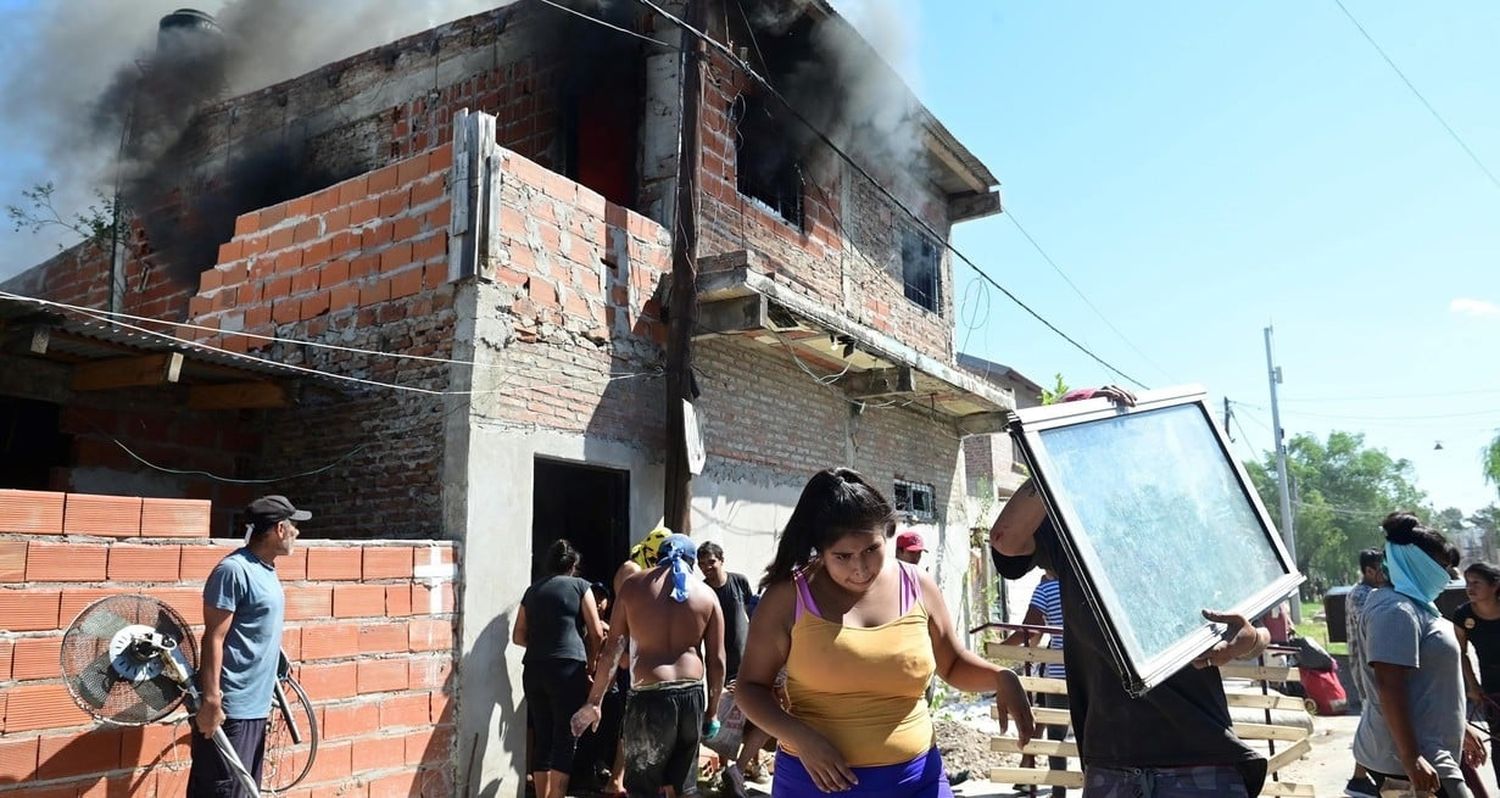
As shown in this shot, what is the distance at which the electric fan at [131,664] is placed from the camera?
13.2 feet

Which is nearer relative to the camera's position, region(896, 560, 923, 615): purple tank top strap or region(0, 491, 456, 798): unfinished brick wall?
region(896, 560, 923, 615): purple tank top strap

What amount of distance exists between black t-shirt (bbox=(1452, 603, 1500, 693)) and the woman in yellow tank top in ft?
13.2

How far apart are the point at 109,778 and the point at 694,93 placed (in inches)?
259

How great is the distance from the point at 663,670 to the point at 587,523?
13.4ft

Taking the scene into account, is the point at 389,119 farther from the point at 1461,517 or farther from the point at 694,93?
the point at 1461,517

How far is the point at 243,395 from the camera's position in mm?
7008

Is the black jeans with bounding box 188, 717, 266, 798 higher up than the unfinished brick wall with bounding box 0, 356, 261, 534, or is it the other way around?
the unfinished brick wall with bounding box 0, 356, 261, 534

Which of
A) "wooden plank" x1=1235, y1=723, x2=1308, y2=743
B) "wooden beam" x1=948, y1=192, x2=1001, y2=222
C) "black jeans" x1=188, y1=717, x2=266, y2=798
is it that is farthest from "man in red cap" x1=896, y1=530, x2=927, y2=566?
"wooden beam" x1=948, y1=192, x2=1001, y2=222

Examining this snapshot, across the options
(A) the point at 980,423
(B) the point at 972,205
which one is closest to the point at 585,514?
(A) the point at 980,423

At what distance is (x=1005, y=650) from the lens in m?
5.94

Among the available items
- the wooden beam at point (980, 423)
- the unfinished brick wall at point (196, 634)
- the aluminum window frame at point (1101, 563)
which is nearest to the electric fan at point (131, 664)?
the unfinished brick wall at point (196, 634)

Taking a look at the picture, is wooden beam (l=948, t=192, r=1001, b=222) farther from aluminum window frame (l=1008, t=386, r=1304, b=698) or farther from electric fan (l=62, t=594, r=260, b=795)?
electric fan (l=62, t=594, r=260, b=795)

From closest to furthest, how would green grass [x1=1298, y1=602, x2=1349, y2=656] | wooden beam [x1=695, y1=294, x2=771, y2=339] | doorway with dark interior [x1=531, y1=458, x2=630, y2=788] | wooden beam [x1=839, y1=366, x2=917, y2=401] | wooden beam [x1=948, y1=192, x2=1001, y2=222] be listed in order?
doorway with dark interior [x1=531, y1=458, x2=630, y2=788], wooden beam [x1=695, y1=294, x2=771, y2=339], wooden beam [x1=839, y1=366, x2=917, y2=401], wooden beam [x1=948, y1=192, x2=1001, y2=222], green grass [x1=1298, y1=602, x2=1349, y2=656]

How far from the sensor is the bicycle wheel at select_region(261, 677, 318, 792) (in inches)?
194
